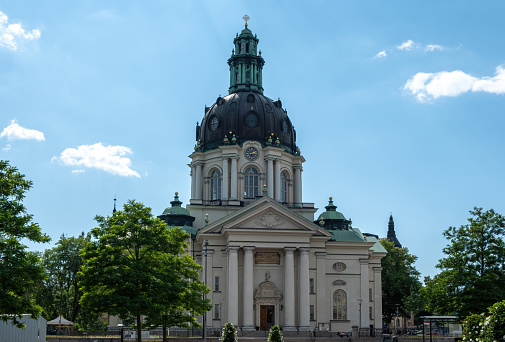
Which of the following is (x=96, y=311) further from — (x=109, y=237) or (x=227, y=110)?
(x=227, y=110)

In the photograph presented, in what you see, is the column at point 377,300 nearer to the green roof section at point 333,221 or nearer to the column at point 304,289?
the green roof section at point 333,221

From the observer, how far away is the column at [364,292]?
221 feet

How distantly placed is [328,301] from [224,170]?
1811cm

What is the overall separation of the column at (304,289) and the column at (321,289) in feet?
8.27

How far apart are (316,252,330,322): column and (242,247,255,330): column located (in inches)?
285

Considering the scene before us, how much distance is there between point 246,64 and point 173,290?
145 ft

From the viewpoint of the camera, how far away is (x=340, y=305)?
221ft

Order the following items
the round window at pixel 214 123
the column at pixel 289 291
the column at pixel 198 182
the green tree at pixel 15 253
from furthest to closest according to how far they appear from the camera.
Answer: the round window at pixel 214 123
the column at pixel 198 182
the column at pixel 289 291
the green tree at pixel 15 253

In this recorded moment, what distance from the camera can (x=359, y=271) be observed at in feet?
224

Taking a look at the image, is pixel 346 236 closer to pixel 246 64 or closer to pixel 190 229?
pixel 190 229

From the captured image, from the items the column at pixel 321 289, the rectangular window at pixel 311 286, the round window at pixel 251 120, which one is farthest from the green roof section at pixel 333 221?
the round window at pixel 251 120

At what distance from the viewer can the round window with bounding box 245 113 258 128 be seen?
250 feet

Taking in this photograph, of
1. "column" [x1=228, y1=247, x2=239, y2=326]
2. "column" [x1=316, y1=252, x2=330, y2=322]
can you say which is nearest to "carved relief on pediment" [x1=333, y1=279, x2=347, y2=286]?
"column" [x1=316, y1=252, x2=330, y2=322]

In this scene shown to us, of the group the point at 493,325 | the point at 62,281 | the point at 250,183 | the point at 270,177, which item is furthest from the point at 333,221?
the point at 493,325
